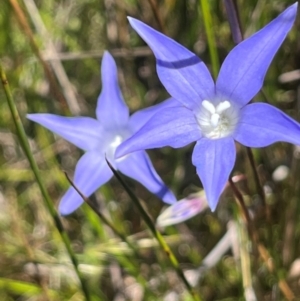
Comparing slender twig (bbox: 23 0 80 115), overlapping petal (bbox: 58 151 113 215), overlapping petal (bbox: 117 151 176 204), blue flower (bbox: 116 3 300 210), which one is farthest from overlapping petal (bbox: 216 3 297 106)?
slender twig (bbox: 23 0 80 115)

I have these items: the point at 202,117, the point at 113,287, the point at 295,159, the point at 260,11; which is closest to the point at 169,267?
the point at 113,287

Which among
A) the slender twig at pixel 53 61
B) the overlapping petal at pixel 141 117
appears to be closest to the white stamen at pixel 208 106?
the overlapping petal at pixel 141 117

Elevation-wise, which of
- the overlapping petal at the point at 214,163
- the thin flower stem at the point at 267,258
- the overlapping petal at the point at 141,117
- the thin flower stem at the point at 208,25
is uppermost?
the thin flower stem at the point at 208,25

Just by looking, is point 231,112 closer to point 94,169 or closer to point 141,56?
point 94,169

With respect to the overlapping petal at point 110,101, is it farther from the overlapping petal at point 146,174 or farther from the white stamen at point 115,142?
the overlapping petal at point 146,174

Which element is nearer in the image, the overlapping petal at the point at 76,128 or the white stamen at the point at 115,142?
the overlapping petal at the point at 76,128

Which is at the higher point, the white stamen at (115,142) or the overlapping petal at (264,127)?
the overlapping petal at (264,127)

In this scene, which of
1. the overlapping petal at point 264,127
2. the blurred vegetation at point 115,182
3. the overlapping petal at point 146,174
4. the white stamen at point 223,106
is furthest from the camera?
the blurred vegetation at point 115,182

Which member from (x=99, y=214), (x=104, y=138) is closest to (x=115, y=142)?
(x=104, y=138)
